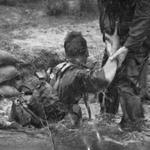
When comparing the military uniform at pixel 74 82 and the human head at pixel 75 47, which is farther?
the human head at pixel 75 47

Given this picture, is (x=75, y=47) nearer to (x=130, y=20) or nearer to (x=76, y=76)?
(x=76, y=76)

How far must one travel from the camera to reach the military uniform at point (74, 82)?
457cm

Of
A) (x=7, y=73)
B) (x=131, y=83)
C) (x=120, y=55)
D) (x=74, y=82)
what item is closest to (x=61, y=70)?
(x=74, y=82)

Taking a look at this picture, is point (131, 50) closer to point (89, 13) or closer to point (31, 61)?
point (31, 61)

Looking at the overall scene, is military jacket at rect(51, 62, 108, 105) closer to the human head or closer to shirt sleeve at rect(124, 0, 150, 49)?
the human head

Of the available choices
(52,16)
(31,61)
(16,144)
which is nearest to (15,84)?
(31,61)

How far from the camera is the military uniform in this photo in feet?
15.0

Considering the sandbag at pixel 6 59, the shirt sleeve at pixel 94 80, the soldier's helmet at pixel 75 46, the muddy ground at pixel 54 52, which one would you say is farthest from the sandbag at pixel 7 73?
the shirt sleeve at pixel 94 80

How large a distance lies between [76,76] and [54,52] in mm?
3275

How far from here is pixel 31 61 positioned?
25.2 ft

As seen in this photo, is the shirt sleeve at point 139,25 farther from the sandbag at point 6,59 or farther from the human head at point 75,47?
the sandbag at point 6,59

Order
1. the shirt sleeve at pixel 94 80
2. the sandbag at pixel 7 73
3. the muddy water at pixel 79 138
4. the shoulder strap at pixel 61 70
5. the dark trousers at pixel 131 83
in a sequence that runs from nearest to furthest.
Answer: the shirt sleeve at pixel 94 80 < the muddy water at pixel 79 138 < the shoulder strap at pixel 61 70 < the dark trousers at pixel 131 83 < the sandbag at pixel 7 73

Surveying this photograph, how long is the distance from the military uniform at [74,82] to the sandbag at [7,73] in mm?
1399

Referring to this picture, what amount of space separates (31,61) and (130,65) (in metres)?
2.81
